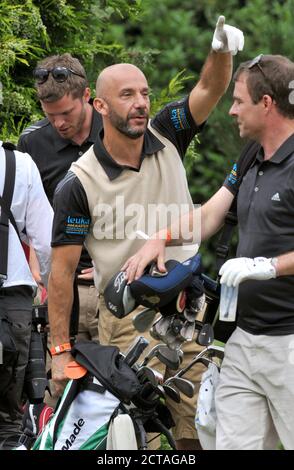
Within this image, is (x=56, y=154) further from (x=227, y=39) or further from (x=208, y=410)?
(x=208, y=410)

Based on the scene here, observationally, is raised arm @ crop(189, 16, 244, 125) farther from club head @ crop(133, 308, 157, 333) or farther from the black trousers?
the black trousers

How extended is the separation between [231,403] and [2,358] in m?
1.21

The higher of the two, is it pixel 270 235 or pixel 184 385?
pixel 270 235

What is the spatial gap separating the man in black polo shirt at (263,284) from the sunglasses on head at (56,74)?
165 centimetres

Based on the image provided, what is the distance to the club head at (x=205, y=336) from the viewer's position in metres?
6.25

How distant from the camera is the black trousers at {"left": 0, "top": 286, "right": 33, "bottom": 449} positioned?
6.76 metres

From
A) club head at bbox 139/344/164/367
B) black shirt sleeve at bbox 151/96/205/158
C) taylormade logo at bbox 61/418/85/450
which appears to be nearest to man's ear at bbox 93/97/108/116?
black shirt sleeve at bbox 151/96/205/158

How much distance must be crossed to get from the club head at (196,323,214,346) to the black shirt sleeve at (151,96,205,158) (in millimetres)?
1119

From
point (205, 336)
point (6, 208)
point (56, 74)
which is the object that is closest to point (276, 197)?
point (205, 336)

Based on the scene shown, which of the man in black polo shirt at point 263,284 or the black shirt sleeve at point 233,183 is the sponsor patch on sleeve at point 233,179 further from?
the man in black polo shirt at point 263,284

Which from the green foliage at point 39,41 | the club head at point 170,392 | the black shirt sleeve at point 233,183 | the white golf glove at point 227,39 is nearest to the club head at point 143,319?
the club head at point 170,392

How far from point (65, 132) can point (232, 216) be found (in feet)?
5.30

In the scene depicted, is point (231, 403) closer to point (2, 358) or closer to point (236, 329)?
point (236, 329)

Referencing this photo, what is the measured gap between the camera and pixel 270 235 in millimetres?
5902
